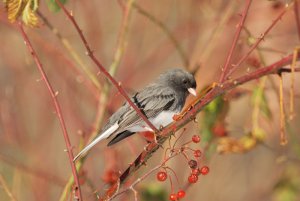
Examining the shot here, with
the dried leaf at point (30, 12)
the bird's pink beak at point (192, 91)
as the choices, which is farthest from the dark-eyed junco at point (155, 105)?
the dried leaf at point (30, 12)

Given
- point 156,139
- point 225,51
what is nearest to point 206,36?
point 225,51

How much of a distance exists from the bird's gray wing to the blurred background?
0.37 feet

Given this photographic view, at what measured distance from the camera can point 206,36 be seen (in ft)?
14.9

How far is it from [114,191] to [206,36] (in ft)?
8.92

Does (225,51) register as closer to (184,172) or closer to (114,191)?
(184,172)

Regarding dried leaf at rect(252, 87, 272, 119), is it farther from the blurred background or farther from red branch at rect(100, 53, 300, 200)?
red branch at rect(100, 53, 300, 200)

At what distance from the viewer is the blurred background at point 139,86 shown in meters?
3.12

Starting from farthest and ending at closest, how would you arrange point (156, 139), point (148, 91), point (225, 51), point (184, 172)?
point (225, 51)
point (184, 172)
point (148, 91)
point (156, 139)

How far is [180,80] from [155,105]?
313 millimetres

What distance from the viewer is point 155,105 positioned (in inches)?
141

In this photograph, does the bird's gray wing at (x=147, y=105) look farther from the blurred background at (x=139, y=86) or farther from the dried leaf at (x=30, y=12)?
the dried leaf at (x=30, y=12)

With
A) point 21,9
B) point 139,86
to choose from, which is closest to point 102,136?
point 21,9

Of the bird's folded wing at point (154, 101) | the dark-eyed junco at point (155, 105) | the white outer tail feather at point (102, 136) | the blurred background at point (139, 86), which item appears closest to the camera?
the white outer tail feather at point (102, 136)

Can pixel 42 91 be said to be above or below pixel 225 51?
above
